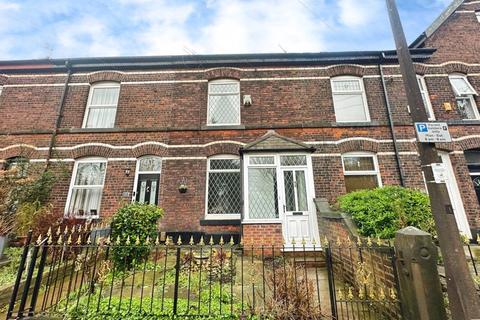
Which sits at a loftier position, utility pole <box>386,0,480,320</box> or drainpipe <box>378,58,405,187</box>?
drainpipe <box>378,58,405,187</box>

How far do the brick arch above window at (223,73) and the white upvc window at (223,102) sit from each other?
0.19 m

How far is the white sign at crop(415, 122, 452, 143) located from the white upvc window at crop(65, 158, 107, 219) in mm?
9986

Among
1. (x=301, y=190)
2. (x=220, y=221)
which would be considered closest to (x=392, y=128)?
(x=301, y=190)

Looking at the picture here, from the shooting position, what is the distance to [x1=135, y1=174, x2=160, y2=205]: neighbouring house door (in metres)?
8.85

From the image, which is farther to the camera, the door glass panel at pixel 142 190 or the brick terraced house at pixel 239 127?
the door glass panel at pixel 142 190

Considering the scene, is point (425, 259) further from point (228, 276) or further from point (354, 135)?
point (354, 135)

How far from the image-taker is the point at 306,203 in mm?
7652

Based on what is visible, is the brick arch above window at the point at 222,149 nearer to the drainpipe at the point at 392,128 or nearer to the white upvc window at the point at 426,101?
the drainpipe at the point at 392,128

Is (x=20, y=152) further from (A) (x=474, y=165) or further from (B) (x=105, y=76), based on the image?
(A) (x=474, y=165)

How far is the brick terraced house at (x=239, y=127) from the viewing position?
8.38 meters

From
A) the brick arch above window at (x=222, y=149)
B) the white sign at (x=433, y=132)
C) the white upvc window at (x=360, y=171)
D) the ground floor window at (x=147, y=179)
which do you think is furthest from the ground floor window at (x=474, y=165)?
the ground floor window at (x=147, y=179)

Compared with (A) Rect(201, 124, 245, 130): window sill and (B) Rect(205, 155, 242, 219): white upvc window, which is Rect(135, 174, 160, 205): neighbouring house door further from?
(A) Rect(201, 124, 245, 130): window sill

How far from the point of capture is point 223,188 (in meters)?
9.03

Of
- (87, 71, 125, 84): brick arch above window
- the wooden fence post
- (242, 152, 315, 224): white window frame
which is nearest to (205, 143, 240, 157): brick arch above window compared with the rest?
(242, 152, 315, 224): white window frame
